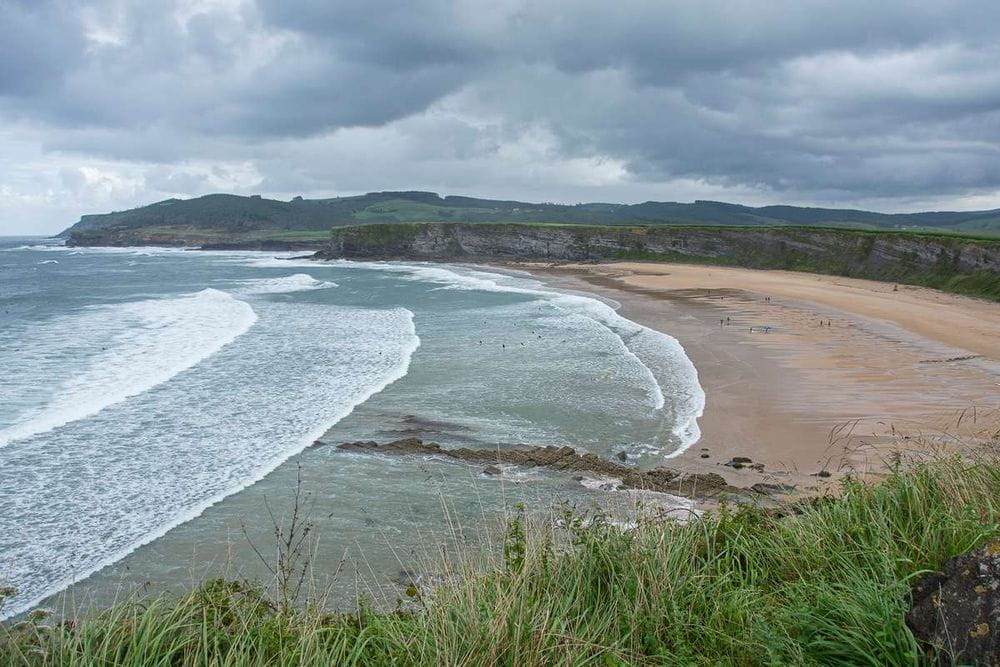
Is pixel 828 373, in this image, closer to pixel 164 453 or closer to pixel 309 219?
pixel 164 453

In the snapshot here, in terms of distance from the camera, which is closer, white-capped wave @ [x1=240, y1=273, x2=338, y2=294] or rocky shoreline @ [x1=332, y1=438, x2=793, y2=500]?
rocky shoreline @ [x1=332, y1=438, x2=793, y2=500]

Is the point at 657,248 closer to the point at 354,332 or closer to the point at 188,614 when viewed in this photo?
the point at 354,332

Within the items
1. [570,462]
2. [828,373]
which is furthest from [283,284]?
[570,462]

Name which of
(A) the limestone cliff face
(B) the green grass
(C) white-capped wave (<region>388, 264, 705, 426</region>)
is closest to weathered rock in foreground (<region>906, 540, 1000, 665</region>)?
(B) the green grass

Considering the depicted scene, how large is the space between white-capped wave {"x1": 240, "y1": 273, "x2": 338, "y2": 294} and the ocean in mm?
15984

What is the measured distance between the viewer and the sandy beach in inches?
470

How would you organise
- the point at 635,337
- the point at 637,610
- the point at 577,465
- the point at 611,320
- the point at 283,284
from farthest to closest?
1. the point at 283,284
2. the point at 611,320
3. the point at 635,337
4. the point at 577,465
5. the point at 637,610

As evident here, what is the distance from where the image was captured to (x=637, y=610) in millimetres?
4207

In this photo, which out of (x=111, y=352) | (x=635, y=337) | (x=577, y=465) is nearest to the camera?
(x=577, y=465)

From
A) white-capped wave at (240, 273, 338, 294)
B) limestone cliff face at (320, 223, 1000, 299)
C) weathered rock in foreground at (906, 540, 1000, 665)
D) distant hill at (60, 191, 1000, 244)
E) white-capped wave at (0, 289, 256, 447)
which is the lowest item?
white-capped wave at (0, 289, 256, 447)

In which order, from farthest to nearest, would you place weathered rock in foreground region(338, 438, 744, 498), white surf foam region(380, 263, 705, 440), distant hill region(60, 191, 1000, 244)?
distant hill region(60, 191, 1000, 244) < white surf foam region(380, 263, 705, 440) < weathered rock in foreground region(338, 438, 744, 498)

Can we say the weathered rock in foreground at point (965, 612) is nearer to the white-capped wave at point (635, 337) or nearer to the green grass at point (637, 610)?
the green grass at point (637, 610)

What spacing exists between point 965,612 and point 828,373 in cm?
1704

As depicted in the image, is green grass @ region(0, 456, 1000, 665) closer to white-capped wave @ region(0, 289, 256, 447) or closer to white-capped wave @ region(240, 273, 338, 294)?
white-capped wave @ region(0, 289, 256, 447)
